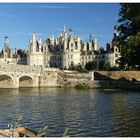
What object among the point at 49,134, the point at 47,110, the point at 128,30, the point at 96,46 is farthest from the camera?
the point at 96,46

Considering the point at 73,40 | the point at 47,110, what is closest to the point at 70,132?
the point at 47,110

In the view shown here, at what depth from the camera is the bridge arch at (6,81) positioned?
129 feet

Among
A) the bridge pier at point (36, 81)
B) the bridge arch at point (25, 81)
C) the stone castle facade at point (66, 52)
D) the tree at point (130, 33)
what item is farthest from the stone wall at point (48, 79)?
the stone castle facade at point (66, 52)

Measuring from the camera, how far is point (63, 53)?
224ft

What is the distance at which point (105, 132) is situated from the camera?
39.6 ft

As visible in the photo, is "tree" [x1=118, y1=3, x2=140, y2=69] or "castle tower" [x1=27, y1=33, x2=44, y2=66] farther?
"castle tower" [x1=27, y1=33, x2=44, y2=66]

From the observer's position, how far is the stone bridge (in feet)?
127

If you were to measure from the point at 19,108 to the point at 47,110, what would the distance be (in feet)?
4.28

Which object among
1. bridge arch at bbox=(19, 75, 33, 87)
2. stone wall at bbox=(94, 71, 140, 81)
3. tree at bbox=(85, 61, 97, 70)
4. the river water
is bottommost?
the river water

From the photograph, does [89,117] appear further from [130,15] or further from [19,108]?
[130,15]

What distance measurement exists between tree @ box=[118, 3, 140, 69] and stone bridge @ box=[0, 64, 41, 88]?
502 inches

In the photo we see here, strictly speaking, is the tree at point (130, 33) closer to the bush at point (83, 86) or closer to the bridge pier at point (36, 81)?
the bush at point (83, 86)

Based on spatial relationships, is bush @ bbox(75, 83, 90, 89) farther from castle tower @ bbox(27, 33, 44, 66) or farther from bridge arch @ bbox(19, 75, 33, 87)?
castle tower @ bbox(27, 33, 44, 66)

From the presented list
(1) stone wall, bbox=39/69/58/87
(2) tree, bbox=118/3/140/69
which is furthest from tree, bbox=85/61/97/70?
(2) tree, bbox=118/3/140/69
